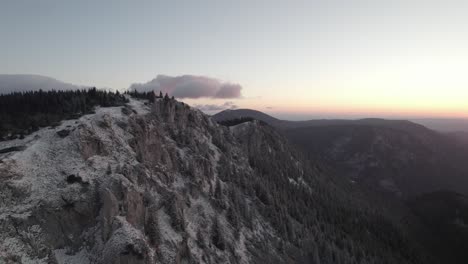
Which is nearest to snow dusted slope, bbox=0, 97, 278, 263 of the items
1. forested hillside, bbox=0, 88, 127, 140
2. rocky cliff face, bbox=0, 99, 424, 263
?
rocky cliff face, bbox=0, 99, 424, 263

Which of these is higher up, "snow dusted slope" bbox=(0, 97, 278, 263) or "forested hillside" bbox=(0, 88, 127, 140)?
"forested hillside" bbox=(0, 88, 127, 140)

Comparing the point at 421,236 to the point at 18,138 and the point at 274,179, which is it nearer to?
the point at 274,179

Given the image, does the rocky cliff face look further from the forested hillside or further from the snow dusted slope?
the forested hillside

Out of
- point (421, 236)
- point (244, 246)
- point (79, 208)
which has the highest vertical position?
point (79, 208)

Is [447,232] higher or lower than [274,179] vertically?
lower

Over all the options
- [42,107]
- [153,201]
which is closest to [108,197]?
[153,201]

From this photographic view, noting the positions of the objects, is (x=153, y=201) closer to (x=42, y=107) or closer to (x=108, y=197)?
(x=108, y=197)

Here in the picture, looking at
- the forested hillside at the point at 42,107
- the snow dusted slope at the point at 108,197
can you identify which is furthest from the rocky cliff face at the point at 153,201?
the forested hillside at the point at 42,107

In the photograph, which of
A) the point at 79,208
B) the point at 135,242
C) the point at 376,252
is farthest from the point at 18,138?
the point at 376,252
